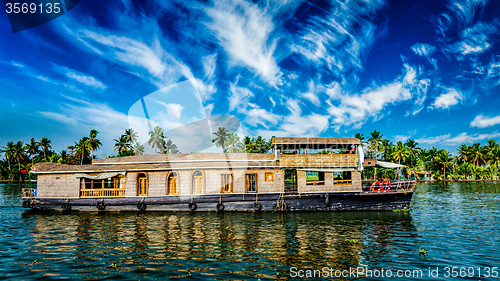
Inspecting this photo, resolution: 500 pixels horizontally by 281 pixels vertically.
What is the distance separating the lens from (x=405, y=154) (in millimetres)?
60062

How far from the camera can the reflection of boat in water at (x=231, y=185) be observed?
1825cm

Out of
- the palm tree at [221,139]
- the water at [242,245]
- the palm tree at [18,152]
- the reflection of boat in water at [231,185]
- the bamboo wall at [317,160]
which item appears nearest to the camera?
the water at [242,245]

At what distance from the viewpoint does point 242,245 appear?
434 inches

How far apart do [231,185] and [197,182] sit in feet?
8.35

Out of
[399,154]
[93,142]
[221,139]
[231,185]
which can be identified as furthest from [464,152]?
[93,142]

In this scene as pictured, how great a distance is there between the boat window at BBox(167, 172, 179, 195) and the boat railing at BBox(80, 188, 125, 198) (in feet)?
12.0

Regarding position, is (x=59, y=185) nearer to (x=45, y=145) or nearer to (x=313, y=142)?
(x=313, y=142)

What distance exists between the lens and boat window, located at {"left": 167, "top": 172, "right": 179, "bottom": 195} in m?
19.5

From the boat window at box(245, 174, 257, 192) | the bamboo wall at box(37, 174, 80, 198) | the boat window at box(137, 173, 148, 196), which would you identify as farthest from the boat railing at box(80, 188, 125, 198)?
the boat window at box(245, 174, 257, 192)

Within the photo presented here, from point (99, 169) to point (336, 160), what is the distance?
58.1 ft

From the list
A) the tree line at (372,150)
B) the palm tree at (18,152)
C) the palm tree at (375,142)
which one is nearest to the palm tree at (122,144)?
the tree line at (372,150)

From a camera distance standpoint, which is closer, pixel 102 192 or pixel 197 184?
pixel 197 184

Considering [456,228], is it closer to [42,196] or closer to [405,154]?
[42,196]

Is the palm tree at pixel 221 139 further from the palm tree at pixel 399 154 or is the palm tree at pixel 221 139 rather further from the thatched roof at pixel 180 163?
the thatched roof at pixel 180 163
